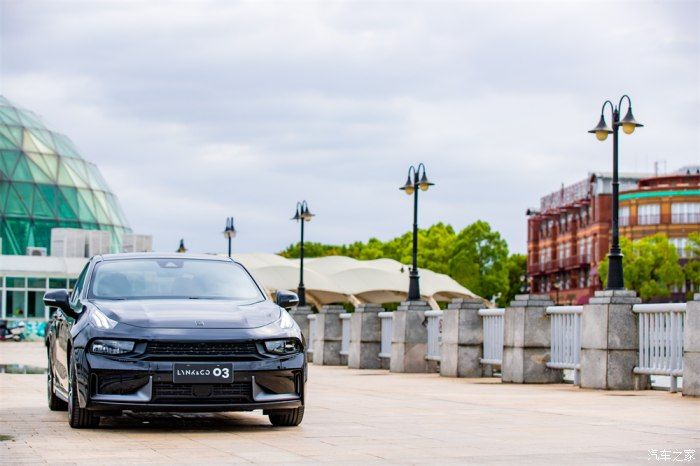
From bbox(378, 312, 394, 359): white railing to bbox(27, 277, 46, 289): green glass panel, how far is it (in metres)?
44.4

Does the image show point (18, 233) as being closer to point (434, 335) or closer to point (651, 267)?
point (651, 267)

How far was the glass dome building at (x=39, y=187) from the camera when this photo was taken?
7200 centimetres

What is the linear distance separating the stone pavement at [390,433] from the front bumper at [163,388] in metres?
0.25

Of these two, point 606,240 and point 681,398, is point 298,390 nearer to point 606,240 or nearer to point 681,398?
point 681,398

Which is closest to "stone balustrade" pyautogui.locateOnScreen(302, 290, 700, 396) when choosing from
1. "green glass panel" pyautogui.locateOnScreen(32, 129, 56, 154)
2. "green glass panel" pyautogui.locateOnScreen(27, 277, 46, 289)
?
"green glass panel" pyautogui.locateOnScreen(27, 277, 46, 289)

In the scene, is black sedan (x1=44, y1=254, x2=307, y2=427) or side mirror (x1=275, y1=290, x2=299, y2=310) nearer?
black sedan (x1=44, y1=254, x2=307, y2=427)

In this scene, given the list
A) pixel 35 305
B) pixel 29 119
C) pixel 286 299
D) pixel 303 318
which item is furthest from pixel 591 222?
pixel 286 299

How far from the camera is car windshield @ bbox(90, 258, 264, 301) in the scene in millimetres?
11320

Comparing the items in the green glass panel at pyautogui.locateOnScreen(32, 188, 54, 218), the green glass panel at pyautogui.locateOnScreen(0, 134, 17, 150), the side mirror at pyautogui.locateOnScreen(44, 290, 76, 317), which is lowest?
the side mirror at pyautogui.locateOnScreen(44, 290, 76, 317)

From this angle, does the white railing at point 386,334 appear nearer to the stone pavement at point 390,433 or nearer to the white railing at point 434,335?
the white railing at point 434,335

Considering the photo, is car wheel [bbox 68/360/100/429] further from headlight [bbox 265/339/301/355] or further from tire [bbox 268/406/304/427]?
headlight [bbox 265/339/301/355]

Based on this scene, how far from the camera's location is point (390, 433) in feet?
34.4

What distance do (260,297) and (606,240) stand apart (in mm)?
106052

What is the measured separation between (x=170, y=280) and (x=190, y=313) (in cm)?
123
